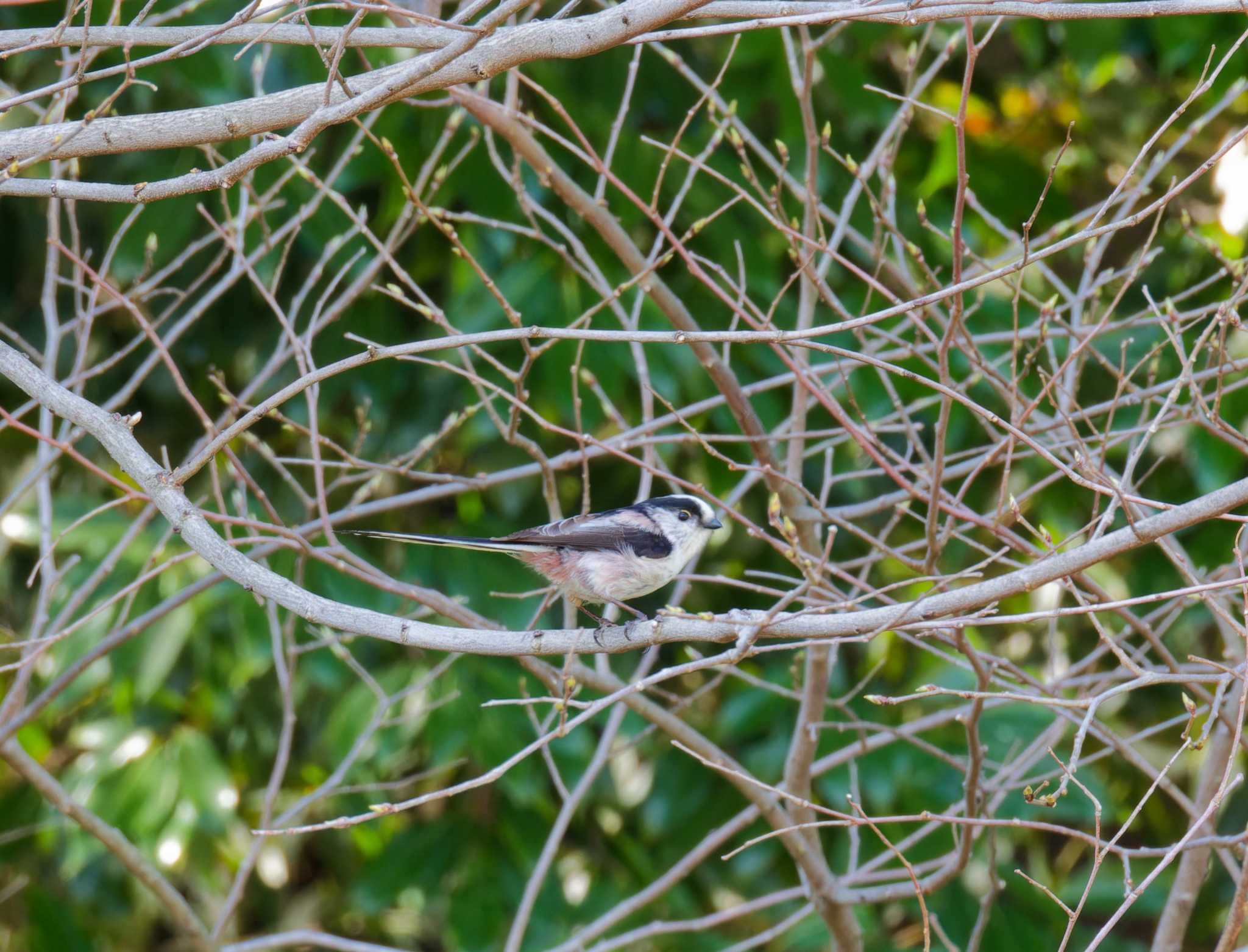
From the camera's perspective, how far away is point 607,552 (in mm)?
3273

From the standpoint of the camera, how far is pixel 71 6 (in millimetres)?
2314

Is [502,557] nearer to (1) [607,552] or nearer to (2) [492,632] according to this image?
(1) [607,552]

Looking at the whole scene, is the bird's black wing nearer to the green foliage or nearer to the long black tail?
the long black tail

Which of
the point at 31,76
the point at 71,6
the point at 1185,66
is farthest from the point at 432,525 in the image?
the point at 1185,66

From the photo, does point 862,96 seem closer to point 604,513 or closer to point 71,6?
point 604,513

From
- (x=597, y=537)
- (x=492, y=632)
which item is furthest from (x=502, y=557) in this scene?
(x=492, y=632)

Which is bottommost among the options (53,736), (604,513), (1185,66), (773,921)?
(53,736)

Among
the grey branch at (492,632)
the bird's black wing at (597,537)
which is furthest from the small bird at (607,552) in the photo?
the grey branch at (492,632)

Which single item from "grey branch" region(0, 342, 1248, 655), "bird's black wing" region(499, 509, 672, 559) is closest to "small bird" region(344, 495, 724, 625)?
"bird's black wing" region(499, 509, 672, 559)

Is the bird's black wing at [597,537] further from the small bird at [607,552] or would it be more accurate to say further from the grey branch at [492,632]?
the grey branch at [492,632]

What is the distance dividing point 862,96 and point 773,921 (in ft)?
10.9

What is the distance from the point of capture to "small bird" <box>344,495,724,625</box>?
3203 mm

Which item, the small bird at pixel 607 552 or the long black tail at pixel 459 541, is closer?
the long black tail at pixel 459 541

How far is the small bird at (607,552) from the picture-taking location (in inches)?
126
